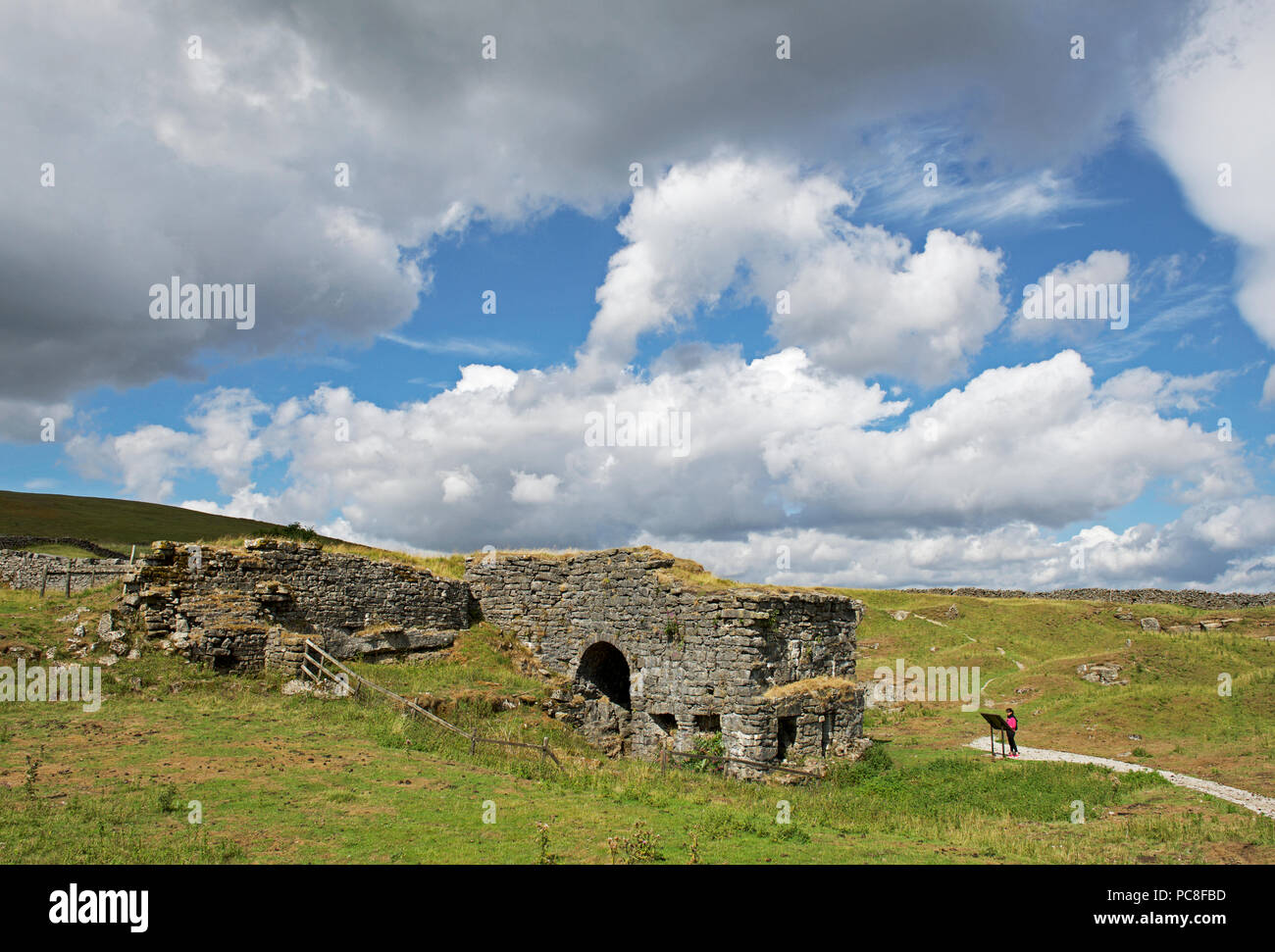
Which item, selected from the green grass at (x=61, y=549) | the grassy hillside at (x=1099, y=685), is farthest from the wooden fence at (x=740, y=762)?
the green grass at (x=61, y=549)

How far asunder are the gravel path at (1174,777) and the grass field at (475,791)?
713mm

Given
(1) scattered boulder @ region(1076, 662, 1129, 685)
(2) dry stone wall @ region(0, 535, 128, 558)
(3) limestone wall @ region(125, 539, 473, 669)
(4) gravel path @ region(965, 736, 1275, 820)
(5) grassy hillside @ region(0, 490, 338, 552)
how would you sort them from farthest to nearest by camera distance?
(5) grassy hillside @ region(0, 490, 338, 552) < (2) dry stone wall @ region(0, 535, 128, 558) < (1) scattered boulder @ region(1076, 662, 1129, 685) < (3) limestone wall @ region(125, 539, 473, 669) < (4) gravel path @ region(965, 736, 1275, 820)

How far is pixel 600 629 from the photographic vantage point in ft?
73.5

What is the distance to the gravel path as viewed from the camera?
15.4 m

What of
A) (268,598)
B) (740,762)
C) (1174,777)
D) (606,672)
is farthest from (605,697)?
(1174,777)

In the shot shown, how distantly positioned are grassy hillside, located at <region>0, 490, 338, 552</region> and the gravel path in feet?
186

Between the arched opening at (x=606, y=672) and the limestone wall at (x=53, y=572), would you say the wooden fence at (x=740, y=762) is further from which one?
the limestone wall at (x=53, y=572)

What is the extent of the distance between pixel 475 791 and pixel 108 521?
76658mm

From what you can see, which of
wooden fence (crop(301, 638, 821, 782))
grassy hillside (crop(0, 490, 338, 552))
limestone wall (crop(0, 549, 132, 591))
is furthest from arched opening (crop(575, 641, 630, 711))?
grassy hillside (crop(0, 490, 338, 552))

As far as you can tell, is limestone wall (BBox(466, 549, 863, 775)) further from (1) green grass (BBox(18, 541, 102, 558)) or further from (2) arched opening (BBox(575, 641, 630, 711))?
(1) green grass (BBox(18, 541, 102, 558))

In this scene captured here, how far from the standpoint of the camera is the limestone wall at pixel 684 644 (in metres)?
18.2

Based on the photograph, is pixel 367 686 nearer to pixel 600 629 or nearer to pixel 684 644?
pixel 600 629

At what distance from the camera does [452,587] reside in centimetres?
2477
